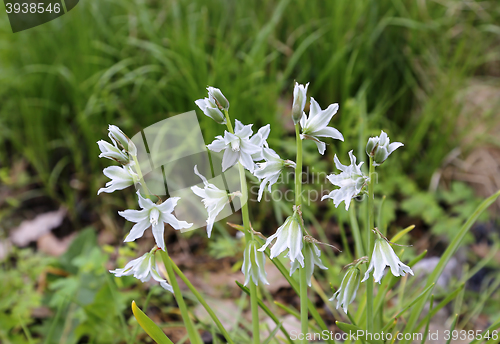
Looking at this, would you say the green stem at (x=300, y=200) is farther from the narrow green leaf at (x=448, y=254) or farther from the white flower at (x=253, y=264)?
the narrow green leaf at (x=448, y=254)

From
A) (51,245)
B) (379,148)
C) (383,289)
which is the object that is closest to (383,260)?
(379,148)

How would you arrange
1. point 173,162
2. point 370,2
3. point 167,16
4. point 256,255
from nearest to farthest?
point 256,255, point 173,162, point 370,2, point 167,16

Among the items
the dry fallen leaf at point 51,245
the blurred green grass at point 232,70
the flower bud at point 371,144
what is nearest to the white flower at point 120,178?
the flower bud at point 371,144

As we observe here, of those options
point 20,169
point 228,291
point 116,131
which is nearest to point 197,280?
point 228,291

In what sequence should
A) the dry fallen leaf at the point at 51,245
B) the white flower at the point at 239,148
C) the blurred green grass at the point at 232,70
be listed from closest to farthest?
the white flower at the point at 239,148, the dry fallen leaf at the point at 51,245, the blurred green grass at the point at 232,70

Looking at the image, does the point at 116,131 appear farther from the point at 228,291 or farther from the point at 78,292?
the point at 228,291
